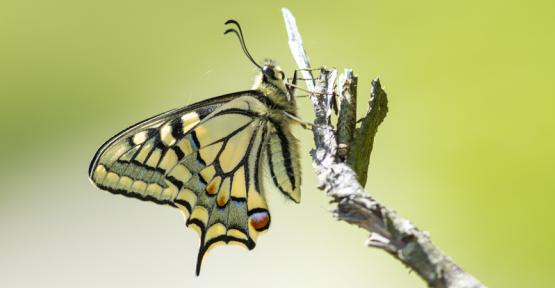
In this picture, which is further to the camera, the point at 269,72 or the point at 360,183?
the point at 269,72

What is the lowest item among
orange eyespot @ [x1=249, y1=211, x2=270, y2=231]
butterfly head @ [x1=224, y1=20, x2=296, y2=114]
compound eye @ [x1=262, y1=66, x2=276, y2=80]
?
orange eyespot @ [x1=249, y1=211, x2=270, y2=231]

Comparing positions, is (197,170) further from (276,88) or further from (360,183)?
(360,183)

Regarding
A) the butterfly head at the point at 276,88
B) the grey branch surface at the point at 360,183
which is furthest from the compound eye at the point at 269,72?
the grey branch surface at the point at 360,183

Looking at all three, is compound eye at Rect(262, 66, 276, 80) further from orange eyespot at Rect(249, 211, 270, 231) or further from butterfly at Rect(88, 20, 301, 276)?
orange eyespot at Rect(249, 211, 270, 231)

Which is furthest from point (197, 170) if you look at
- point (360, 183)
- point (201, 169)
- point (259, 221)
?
point (360, 183)

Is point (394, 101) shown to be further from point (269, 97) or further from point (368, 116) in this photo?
point (368, 116)

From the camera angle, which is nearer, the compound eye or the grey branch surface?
the grey branch surface

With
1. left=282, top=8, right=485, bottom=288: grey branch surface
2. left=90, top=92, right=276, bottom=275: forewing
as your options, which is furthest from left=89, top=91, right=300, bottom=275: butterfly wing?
left=282, top=8, right=485, bottom=288: grey branch surface
